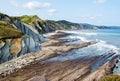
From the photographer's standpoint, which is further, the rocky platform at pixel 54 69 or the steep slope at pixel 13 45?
the steep slope at pixel 13 45

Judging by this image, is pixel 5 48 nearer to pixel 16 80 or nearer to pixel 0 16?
pixel 16 80

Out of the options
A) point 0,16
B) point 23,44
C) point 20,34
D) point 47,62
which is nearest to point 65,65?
point 47,62

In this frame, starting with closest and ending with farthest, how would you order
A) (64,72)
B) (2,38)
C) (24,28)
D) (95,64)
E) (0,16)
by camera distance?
1. (64,72)
2. (95,64)
3. (2,38)
4. (0,16)
5. (24,28)

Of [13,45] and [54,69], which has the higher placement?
[13,45]

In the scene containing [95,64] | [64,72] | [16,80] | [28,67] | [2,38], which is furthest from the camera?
[2,38]

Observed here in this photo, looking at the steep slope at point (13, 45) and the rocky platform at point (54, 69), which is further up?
the steep slope at point (13, 45)

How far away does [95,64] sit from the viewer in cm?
6278

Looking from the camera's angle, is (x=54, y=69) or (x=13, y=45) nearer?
(x=54, y=69)

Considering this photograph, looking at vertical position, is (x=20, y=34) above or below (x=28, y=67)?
above

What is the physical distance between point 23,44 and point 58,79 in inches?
1174

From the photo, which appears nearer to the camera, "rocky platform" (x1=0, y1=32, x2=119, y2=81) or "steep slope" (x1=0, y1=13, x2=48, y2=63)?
"rocky platform" (x1=0, y1=32, x2=119, y2=81)

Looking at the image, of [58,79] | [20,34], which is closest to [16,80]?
[58,79]

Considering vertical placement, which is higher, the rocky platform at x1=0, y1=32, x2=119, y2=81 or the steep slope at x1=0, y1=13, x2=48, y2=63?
the steep slope at x1=0, y1=13, x2=48, y2=63

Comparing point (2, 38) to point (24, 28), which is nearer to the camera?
point (2, 38)
